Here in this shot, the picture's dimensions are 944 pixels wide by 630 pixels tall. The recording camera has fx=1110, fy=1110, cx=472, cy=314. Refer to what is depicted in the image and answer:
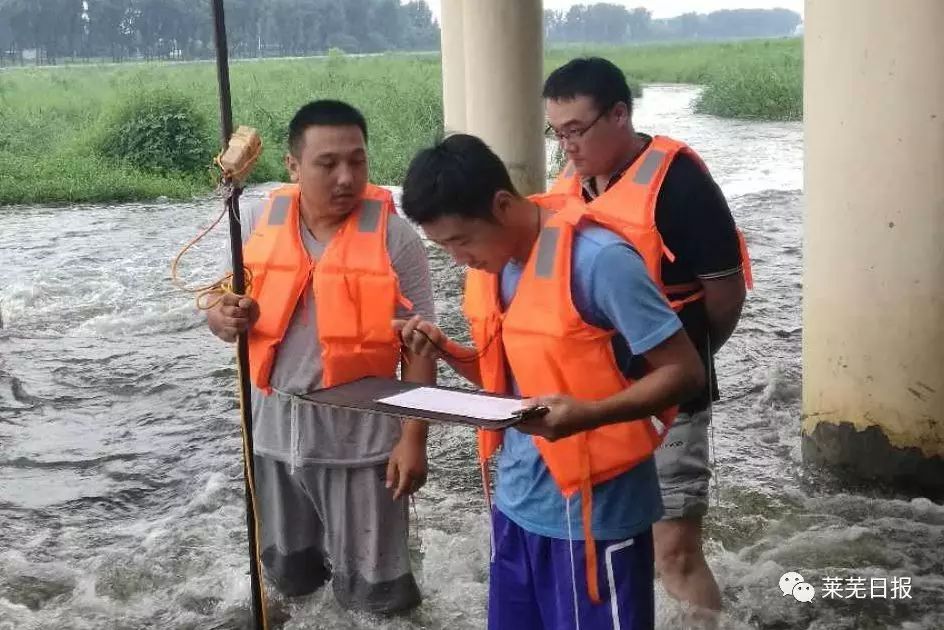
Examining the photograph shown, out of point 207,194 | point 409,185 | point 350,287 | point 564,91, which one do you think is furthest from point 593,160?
point 207,194

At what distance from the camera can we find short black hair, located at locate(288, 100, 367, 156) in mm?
3076

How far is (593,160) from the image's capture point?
3.12 m

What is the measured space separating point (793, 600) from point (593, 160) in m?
1.98

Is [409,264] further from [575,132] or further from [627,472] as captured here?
[627,472]

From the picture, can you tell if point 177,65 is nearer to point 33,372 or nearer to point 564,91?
point 33,372

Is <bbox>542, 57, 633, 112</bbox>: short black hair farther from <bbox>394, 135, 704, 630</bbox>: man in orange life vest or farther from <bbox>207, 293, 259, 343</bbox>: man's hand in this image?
<bbox>207, 293, 259, 343</bbox>: man's hand

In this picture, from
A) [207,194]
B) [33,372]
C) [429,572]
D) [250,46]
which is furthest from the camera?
[250,46]

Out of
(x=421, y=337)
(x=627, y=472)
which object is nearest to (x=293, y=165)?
→ (x=421, y=337)

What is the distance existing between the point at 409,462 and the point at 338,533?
0.41 m

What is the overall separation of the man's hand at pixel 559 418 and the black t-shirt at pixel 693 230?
986 mm

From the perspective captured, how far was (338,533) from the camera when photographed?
3275 millimetres

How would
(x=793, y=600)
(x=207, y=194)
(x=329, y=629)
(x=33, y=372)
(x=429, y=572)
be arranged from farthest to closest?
(x=207, y=194) < (x=33, y=372) < (x=429, y=572) < (x=793, y=600) < (x=329, y=629)

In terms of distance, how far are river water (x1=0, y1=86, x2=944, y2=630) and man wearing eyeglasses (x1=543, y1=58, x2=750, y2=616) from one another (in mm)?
480

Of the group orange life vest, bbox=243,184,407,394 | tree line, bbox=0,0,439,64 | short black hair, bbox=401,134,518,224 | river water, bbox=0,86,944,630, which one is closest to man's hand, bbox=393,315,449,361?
short black hair, bbox=401,134,518,224
